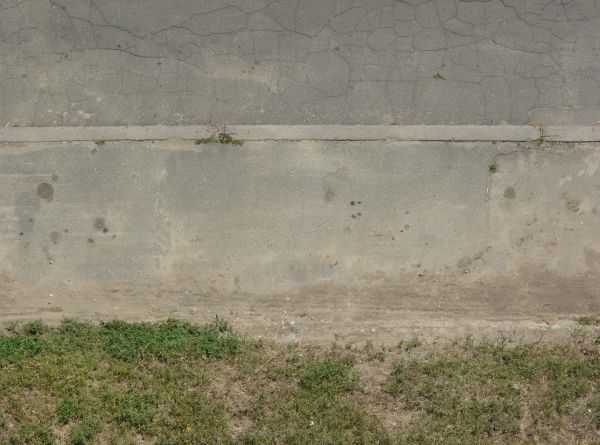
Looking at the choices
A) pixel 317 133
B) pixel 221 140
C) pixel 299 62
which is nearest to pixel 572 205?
pixel 317 133

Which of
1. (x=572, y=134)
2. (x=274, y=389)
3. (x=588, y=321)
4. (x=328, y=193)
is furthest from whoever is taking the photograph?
(x=572, y=134)

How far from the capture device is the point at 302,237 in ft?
27.0

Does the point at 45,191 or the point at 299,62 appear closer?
the point at 45,191

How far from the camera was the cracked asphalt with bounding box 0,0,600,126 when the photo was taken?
330 inches

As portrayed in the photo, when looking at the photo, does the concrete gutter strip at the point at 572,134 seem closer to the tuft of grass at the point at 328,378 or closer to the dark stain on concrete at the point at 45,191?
the tuft of grass at the point at 328,378

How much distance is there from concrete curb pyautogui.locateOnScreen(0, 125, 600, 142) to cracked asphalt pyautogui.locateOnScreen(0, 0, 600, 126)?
→ 83 millimetres

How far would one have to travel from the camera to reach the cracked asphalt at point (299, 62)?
8.39m

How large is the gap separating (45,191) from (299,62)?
3037 mm

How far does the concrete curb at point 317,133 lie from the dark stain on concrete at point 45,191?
487 millimetres

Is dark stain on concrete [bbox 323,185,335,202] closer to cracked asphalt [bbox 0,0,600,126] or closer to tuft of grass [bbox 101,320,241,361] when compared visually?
cracked asphalt [bbox 0,0,600,126]

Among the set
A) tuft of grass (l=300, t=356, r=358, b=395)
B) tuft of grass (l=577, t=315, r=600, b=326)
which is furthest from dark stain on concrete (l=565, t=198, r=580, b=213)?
tuft of grass (l=300, t=356, r=358, b=395)

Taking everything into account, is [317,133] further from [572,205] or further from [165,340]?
[572,205]

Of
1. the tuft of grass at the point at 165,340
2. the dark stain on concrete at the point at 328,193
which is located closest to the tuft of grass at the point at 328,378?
the tuft of grass at the point at 165,340

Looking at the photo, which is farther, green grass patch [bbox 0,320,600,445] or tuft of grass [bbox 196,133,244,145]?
tuft of grass [bbox 196,133,244,145]
